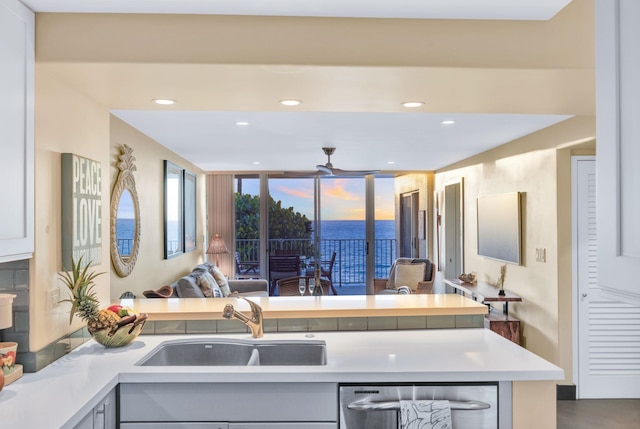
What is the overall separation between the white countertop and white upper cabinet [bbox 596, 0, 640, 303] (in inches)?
42.0

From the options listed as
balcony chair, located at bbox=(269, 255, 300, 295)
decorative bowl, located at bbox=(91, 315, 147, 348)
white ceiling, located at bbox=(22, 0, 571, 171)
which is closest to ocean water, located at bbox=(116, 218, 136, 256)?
white ceiling, located at bbox=(22, 0, 571, 171)

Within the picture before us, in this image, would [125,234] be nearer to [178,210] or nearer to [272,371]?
[178,210]

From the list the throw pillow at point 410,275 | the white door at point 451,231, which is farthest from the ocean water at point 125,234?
the white door at point 451,231

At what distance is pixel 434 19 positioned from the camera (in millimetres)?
1896

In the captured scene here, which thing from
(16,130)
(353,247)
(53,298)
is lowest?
(353,247)

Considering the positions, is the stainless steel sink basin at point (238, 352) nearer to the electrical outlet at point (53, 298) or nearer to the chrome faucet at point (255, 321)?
the chrome faucet at point (255, 321)

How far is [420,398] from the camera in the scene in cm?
184

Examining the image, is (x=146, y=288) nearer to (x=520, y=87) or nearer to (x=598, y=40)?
(x=520, y=87)

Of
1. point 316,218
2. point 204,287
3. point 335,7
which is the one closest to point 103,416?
point 335,7

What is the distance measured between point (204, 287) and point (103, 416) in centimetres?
338

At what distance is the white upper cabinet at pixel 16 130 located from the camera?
1.59m

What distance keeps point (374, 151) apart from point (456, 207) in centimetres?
238

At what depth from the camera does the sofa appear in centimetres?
420

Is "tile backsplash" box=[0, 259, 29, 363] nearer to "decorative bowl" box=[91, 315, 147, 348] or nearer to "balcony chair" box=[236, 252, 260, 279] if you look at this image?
"decorative bowl" box=[91, 315, 147, 348]
